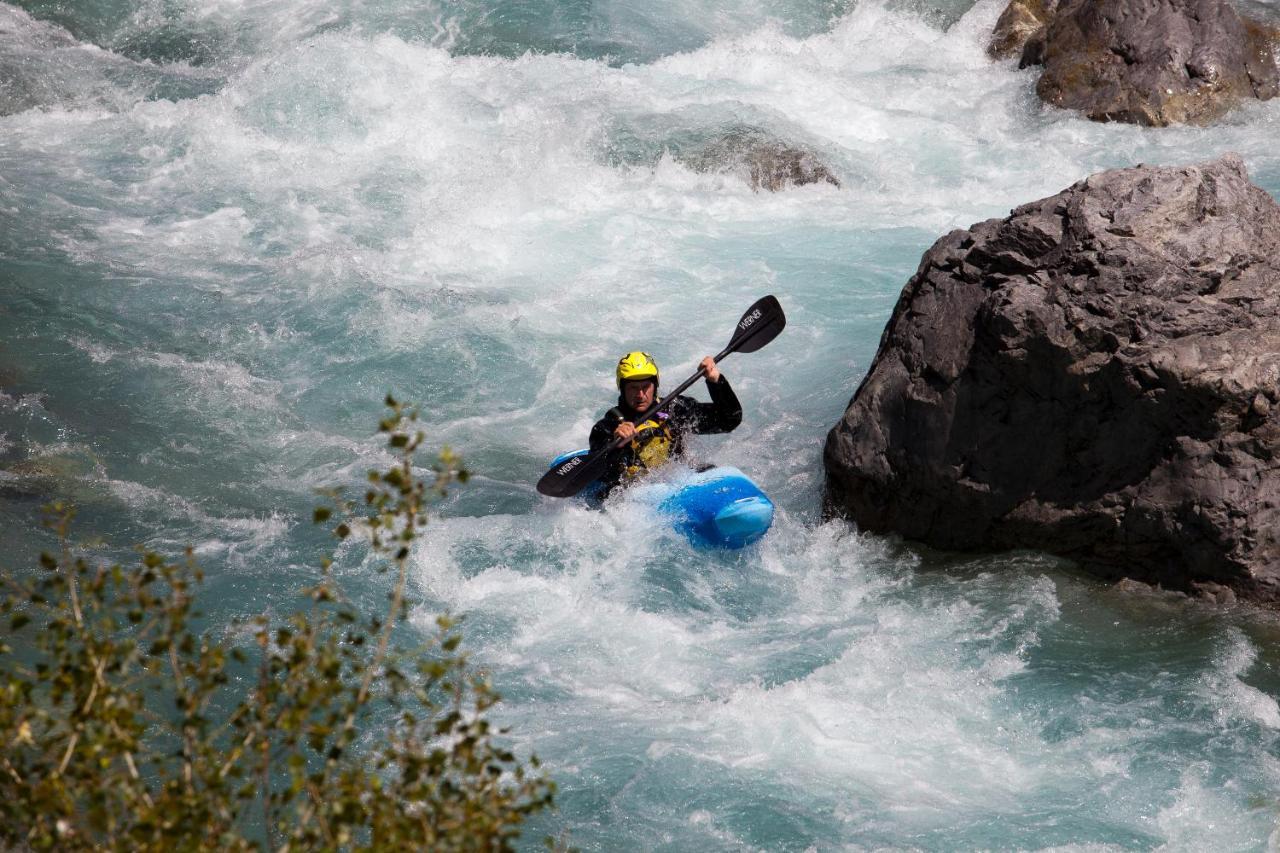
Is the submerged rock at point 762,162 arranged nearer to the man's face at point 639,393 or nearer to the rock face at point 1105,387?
the man's face at point 639,393

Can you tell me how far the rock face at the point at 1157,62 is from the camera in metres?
12.0

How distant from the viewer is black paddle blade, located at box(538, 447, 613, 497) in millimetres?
6973

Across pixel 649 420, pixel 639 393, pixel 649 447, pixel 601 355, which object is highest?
pixel 639 393

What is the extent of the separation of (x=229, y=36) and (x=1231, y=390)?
11.7 metres

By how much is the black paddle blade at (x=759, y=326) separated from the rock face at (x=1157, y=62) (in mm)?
5946

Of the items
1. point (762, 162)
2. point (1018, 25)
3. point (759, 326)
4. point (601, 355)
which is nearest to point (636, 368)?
point (759, 326)

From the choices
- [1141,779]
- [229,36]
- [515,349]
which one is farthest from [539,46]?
[1141,779]

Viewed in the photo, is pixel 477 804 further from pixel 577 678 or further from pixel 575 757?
pixel 577 678

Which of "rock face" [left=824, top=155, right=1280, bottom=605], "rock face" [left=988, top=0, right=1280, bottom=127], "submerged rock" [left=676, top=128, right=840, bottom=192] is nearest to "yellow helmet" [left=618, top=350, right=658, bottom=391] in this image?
"rock face" [left=824, top=155, right=1280, bottom=605]

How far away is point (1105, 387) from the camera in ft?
18.8

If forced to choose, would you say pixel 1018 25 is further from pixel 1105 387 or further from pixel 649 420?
pixel 1105 387

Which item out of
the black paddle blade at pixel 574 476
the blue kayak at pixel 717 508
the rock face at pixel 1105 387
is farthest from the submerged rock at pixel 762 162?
the rock face at pixel 1105 387

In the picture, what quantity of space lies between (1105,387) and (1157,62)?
758 centimetres

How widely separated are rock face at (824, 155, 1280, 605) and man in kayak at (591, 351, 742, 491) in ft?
3.71
